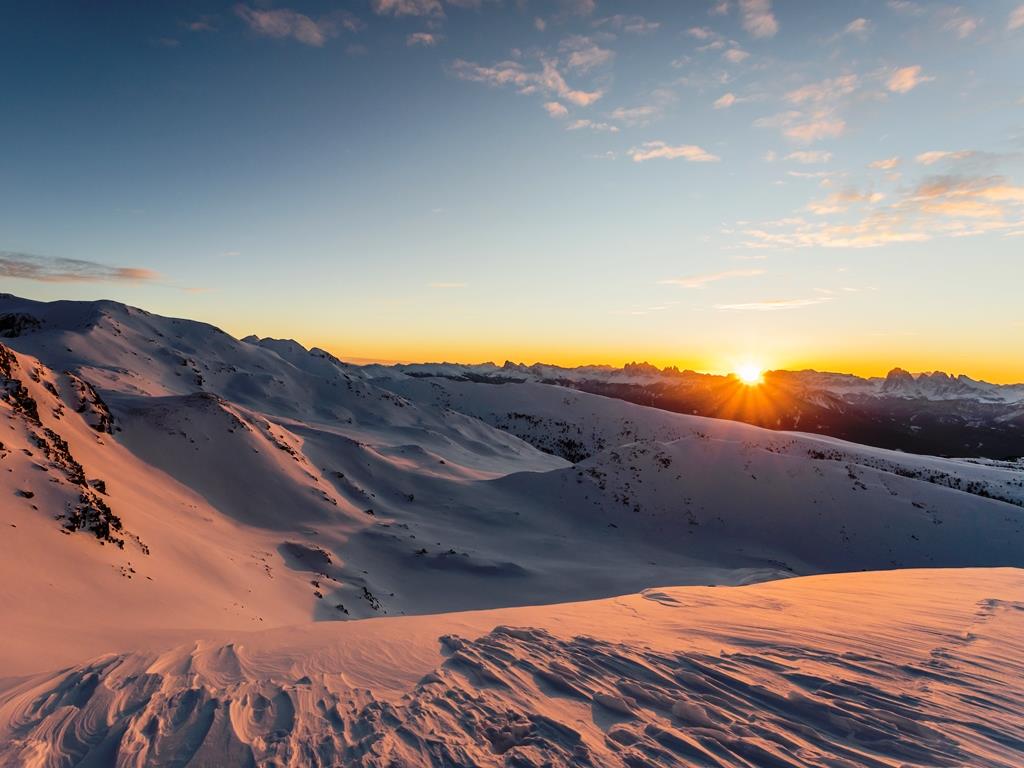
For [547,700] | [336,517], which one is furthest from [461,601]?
[547,700]

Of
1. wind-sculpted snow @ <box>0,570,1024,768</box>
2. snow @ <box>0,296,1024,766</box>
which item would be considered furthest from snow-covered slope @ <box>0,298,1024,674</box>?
wind-sculpted snow @ <box>0,570,1024,768</box>

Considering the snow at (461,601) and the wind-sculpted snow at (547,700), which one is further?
the snow at (461,601)

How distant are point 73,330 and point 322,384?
933 inches

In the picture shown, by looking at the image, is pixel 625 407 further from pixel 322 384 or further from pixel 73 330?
pixel 73 330

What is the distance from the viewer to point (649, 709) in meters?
5.07

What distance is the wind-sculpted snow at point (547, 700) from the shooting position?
426cm

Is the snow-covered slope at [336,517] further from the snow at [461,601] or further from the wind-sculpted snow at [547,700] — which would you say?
the wind-sculpted snow at [547,700]

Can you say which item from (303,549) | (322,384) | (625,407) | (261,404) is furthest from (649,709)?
(625,407)

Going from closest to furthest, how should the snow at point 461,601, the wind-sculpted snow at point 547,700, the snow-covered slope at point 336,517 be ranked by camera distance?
1. the wind-sculpted snow at point 547,700
2. the snow at point 461,601
3. the snow-covered slope at point 336,517

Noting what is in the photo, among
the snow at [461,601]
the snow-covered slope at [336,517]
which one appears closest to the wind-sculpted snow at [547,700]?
the snow at [461,601]

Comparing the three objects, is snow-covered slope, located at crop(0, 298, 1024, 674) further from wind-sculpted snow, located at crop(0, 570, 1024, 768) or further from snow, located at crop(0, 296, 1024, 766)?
wind-sculpted snow, located at crop(0, 570, 1024, 768)

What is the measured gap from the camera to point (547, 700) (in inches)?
203

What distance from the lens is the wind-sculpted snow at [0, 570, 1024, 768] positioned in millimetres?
4258

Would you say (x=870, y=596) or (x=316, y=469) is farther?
(x=316, y=469)
